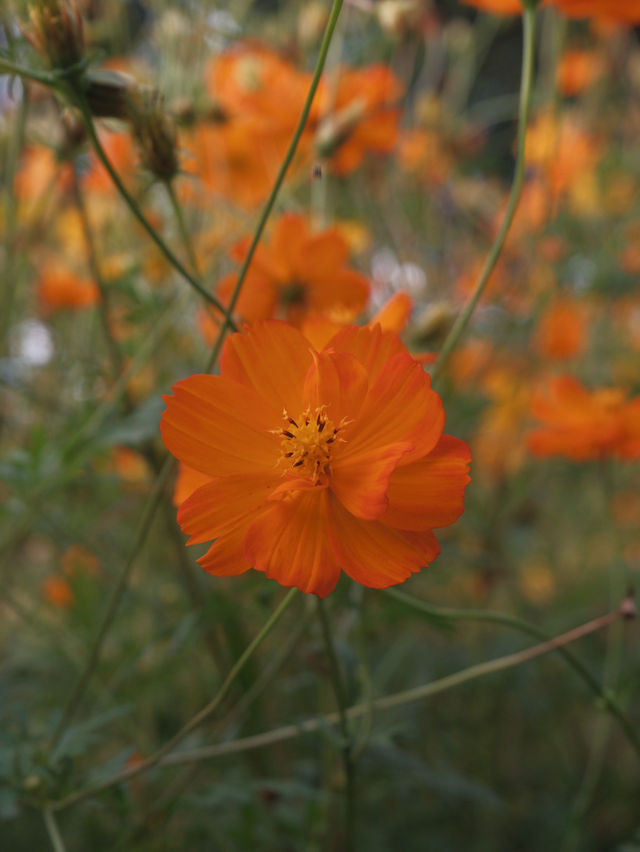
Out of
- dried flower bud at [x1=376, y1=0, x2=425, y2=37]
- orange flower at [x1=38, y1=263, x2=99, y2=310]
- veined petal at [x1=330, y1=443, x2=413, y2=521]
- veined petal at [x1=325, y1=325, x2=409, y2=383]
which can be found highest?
dried flower bud at [x1=376, y1=0, x2=425, y2=37]

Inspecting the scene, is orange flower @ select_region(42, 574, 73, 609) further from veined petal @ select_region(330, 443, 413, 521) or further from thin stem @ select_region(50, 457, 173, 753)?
veined petal @ select_region(330, 443, 413, 521)

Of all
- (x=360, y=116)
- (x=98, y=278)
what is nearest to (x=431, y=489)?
(x=98, y=278)

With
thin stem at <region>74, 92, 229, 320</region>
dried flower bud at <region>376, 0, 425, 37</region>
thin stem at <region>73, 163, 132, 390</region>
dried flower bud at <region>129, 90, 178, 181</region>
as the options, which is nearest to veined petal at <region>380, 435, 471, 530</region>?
thin stem at <region>74, 92, 229, 320</region>

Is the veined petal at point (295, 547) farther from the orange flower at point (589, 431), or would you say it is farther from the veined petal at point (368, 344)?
the orange flower at point (589, 431)

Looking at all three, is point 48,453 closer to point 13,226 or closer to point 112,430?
point 112,430

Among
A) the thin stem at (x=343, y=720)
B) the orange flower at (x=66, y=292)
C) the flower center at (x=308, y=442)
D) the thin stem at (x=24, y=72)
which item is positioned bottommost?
the thin stem at (x=343, y=720)

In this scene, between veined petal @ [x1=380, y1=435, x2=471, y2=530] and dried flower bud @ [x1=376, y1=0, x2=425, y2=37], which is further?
dried flower bud @ [x1=376, y1=0, x2=425, y2=37]

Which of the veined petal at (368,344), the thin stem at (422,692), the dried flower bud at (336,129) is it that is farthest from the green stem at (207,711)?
the dried flower bud at (336,129)

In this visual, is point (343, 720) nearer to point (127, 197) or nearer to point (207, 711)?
point (207, 711)
